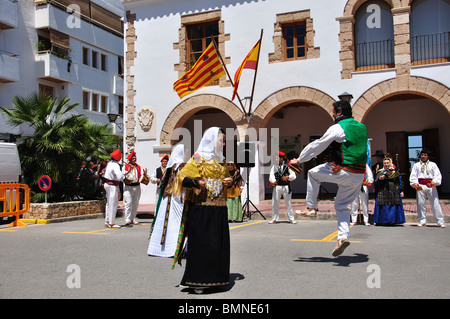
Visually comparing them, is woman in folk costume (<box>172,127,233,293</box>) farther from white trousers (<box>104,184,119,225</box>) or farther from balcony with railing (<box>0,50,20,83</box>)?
balcony with railing (<box>0,50,20,83</box>)

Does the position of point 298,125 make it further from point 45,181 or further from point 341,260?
point 341,260

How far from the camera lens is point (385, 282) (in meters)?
5.13

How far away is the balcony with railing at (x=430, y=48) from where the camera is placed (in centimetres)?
1508

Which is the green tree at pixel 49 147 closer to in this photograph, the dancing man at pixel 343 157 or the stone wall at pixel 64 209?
the stone wall at pixel 64 209

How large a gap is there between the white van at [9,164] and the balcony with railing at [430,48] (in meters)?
12.5

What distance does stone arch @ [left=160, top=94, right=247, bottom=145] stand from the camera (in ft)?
55.4

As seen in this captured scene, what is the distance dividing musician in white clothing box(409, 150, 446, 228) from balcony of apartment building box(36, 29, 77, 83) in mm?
21252

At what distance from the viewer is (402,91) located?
15.0m

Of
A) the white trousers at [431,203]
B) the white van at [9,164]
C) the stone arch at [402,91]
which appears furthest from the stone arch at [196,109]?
the white trousers at [431,203]

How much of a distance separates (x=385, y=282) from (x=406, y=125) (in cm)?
1488

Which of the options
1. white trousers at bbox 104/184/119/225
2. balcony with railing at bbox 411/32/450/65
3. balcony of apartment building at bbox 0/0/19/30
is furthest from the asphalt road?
balcony of apartment building at bbox 0/0/19/30

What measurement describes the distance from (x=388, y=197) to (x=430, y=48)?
21.6ft
